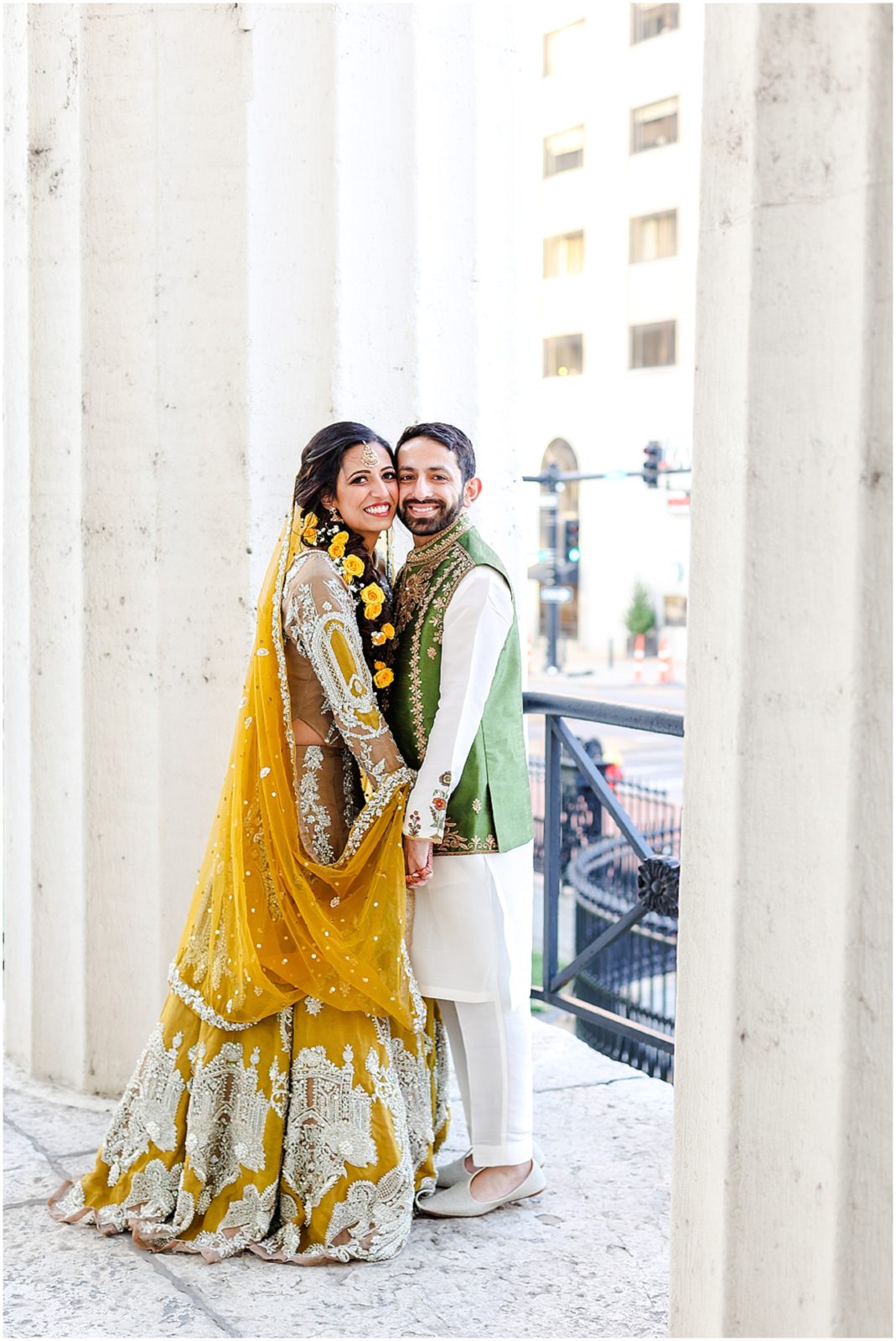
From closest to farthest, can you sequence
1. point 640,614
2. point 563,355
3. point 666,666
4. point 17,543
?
point 17,543 → point 666,666 → point 640,614 → point 563,355

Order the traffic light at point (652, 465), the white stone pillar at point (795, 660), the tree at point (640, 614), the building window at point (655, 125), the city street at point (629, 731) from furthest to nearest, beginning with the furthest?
the building window at point (655, 125)
the tree at point (640, 614)
the traffic light at point (652, 465)
the city street at point (629, 731)
the white stone pillar at point (795, 660)

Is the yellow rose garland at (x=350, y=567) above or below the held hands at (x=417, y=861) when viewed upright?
above

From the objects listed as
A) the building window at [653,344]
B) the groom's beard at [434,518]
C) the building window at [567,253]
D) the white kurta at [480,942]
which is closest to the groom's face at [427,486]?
the groom's beard at [434,518]

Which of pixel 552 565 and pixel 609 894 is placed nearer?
pixel 609 894

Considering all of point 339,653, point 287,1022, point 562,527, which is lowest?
point 287,1022

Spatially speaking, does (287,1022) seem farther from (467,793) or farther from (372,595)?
(372,595)

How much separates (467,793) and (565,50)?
32.5m

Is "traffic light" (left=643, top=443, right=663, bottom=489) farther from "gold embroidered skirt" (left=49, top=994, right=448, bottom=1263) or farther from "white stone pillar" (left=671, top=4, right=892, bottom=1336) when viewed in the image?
"white stone pillar" (left=671, top=4, right=892, bottom=1336)

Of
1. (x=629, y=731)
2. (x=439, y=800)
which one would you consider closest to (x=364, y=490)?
(x=439, y=800)

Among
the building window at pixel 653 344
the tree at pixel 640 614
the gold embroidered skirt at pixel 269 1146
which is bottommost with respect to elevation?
the gold embroidered skirt at pixel 269 1146

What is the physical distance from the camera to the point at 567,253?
109ft

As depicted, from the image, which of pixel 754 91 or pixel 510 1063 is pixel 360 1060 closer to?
pixel 510 1063

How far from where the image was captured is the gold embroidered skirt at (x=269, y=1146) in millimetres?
2996

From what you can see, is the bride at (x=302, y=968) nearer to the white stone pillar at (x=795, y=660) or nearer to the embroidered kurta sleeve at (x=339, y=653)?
the embroidered kurta sleeve at (x=339, y=653)
